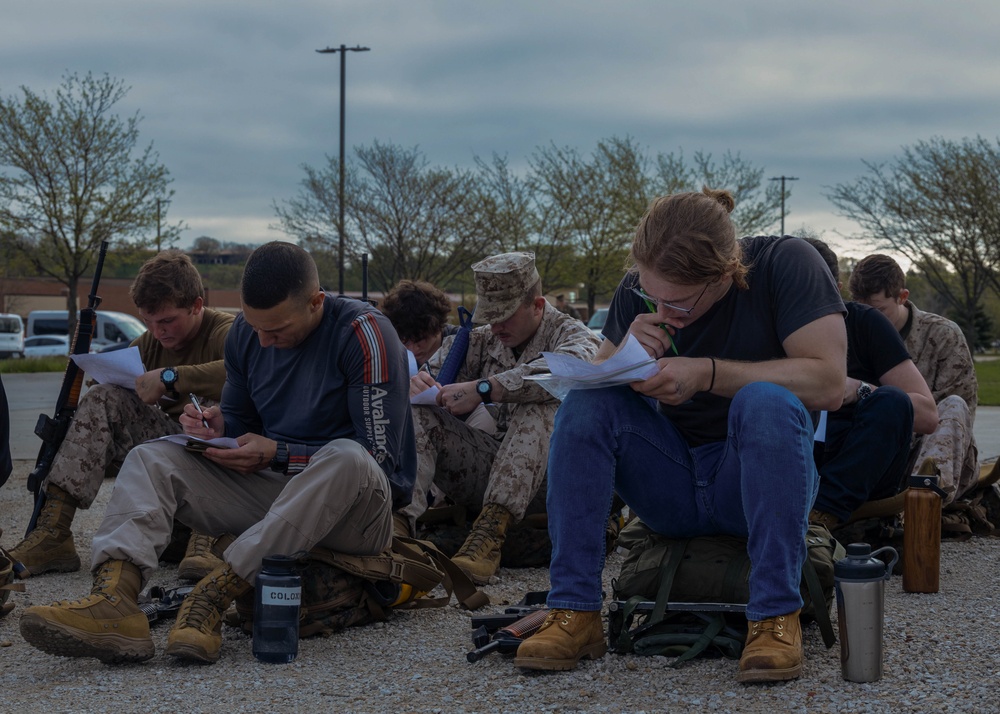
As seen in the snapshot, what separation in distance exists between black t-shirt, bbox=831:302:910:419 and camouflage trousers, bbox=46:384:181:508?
3.09 meters

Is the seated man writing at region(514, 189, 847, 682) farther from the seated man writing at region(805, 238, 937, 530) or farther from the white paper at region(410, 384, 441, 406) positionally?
the white paper at region(410, 384, 441, 406)

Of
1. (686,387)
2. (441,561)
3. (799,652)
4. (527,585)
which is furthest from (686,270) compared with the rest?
(527,585)

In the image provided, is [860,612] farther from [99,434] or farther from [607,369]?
[99,434]

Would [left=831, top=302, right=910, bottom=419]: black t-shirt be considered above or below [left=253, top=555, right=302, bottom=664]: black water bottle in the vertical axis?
above

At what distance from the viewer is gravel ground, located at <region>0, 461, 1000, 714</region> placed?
9.14 feet

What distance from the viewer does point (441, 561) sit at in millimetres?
4078

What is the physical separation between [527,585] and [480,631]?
4.02 ft

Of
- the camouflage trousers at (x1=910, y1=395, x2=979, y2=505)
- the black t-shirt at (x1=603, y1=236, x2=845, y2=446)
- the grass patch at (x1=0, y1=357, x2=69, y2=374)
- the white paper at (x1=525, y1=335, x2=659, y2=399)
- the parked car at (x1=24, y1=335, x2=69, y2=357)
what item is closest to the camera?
the white paper at (x1=525, y1=335, x2=659, y2=399)

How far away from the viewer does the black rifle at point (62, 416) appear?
5035mm

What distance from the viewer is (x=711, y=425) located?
3285 mm

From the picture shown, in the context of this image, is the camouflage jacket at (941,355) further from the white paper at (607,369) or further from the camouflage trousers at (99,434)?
the camouflage trousers at (99,434)

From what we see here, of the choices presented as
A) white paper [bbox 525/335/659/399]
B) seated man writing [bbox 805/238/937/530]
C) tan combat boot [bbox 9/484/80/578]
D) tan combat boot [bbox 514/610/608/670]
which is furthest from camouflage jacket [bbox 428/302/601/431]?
tan combat boot [bbox 9/484/80/578]

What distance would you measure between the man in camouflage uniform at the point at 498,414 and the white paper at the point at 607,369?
→ 154cm

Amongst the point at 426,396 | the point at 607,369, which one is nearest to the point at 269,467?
the point at 426,396
